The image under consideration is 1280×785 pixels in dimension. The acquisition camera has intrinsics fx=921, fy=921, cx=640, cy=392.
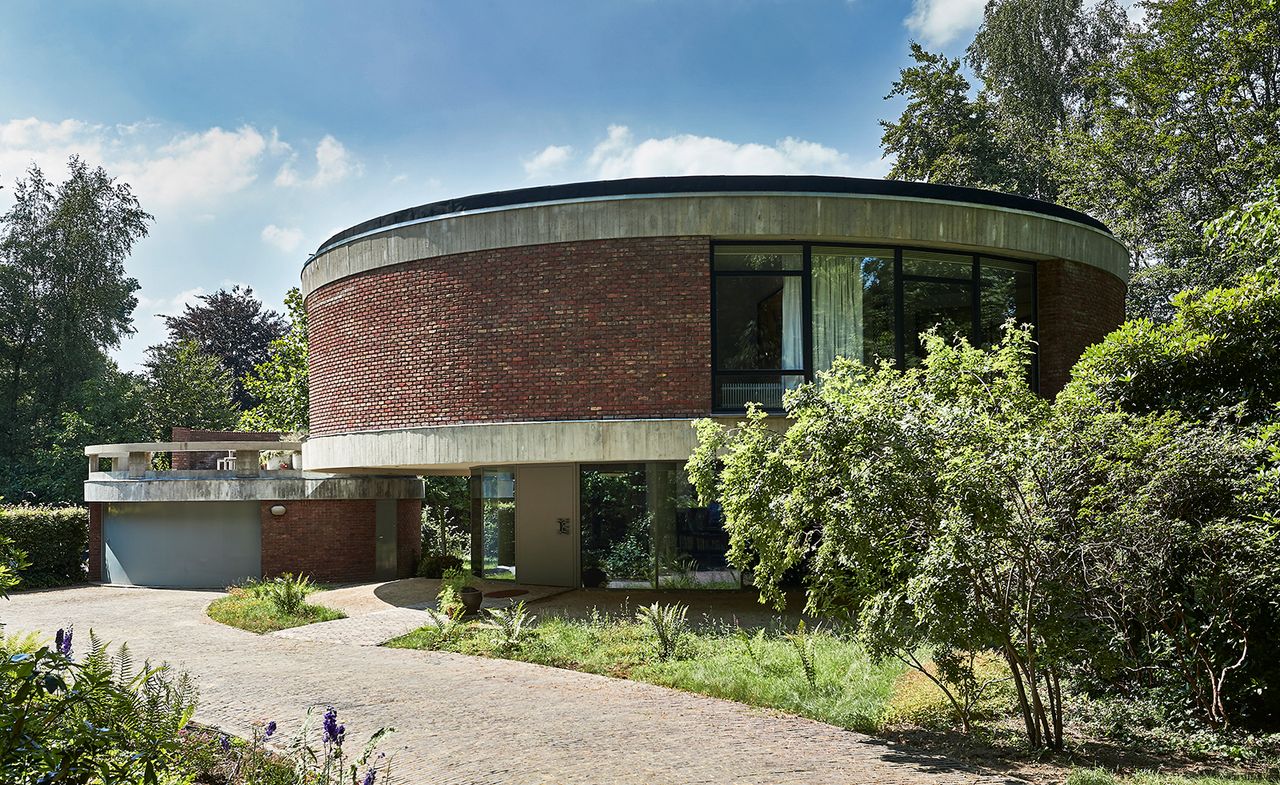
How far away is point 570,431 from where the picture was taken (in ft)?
46.7

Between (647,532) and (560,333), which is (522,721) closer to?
(560,333)

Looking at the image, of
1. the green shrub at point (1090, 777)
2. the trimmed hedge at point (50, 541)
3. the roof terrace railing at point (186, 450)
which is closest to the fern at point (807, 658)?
the green shrub at point (1090, 777)

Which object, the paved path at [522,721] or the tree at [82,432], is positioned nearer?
the paved path at [522,721]

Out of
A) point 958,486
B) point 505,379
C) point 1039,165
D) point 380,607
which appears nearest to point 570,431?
point 505,379

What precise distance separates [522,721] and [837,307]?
8932mm

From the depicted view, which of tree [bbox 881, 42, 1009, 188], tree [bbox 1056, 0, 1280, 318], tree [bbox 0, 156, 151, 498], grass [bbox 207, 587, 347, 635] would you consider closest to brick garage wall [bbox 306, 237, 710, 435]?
grass [bbox 207, 587, 347, 635]

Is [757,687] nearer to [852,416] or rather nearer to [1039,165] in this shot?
[852,416]

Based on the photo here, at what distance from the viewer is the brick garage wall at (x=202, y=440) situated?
22.3m

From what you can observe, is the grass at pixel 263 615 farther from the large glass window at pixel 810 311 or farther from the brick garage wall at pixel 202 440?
the large glass window at pixel 810 311

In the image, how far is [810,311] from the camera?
48.2 ft

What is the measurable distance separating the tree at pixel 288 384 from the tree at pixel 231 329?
1466 centimetres

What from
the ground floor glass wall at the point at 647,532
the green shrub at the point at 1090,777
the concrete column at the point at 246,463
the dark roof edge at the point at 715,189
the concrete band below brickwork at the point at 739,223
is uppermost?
the dark roof edge at the point at 715,189

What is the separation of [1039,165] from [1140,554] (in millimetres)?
31781

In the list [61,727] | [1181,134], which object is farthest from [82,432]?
[1181,134]
